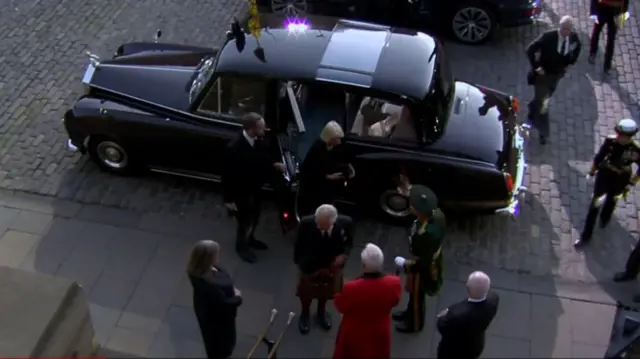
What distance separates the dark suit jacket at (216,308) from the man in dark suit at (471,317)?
1.61 metres

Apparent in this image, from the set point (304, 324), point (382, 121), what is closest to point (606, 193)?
point (382, 121)

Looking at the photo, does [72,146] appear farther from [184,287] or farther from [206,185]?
[184,287]

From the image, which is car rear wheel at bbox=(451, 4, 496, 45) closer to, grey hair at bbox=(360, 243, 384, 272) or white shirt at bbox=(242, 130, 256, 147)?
white shirt at bbox=(242, 130, 256, 147)

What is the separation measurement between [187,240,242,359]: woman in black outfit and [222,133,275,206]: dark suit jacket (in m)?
1.18

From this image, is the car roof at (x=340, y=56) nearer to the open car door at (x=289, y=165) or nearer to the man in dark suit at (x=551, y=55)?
the open car door at (x=289, y=165)

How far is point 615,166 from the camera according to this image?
729 centimetres

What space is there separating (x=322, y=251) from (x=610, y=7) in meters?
6.22

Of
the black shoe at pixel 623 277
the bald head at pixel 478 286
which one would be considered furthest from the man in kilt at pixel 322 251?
the black shoe at pixel 623 277

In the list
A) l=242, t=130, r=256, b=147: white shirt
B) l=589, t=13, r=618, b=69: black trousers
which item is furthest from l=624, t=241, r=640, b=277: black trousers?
l=589, t=13, r=618, b=69: black trousers

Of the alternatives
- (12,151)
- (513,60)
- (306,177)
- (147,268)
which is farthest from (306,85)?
(513,60)

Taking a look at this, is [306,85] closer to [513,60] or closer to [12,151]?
[12,151]

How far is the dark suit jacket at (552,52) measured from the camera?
29.0 ft

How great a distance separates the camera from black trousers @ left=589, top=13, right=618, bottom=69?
10227 millimetres

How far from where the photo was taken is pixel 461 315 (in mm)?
5371
